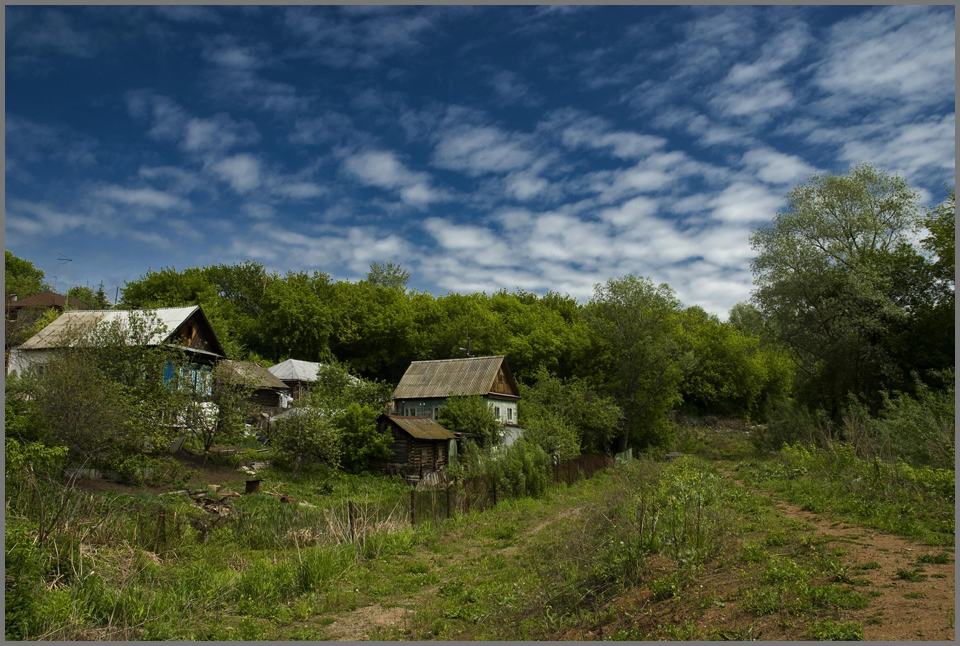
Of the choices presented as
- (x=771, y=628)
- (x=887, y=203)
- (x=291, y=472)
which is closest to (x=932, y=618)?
(x=771, y=628)

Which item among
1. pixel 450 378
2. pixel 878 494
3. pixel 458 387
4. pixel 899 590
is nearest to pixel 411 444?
pixel 458 387

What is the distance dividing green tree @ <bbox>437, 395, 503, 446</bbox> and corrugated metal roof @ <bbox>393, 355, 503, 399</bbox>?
2.86 meters

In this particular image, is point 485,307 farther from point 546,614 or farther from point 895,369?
point 546,614

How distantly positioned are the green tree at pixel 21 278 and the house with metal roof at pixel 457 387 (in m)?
42.3

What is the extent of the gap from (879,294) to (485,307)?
4133cm

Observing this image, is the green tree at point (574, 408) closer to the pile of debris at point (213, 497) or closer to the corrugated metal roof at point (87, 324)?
the pile of debris at point (213, 497)

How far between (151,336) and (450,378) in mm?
18616

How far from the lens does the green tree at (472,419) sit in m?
32.3

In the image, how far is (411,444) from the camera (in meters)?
28.3

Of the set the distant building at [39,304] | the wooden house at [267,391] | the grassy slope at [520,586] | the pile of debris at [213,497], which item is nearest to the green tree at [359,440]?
the wooden house at [267,391]

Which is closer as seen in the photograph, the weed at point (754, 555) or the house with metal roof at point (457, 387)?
the weed at point (754, 555)

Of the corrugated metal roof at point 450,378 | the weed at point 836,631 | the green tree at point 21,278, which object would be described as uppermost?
the green tree at point 21,278

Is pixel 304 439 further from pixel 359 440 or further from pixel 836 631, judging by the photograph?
pixel 836 631

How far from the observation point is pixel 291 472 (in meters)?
25.1
